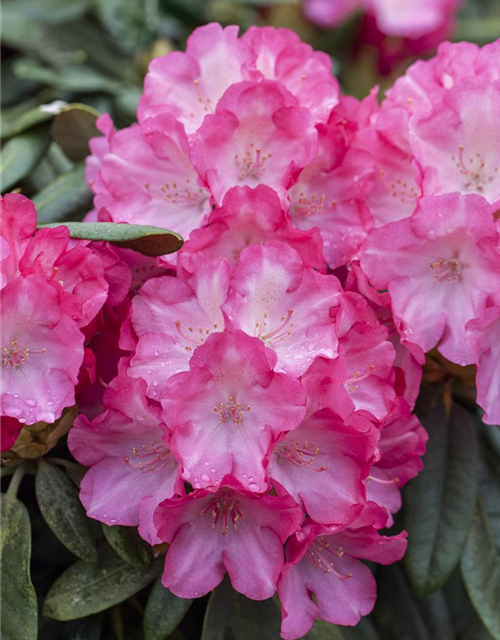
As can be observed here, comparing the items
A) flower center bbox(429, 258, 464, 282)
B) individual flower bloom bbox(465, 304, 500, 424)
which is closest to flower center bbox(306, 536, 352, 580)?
individual flower bloom bbox(465, 304, 500, 424)

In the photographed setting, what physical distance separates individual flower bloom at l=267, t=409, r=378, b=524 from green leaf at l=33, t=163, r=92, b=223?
0.49 meters

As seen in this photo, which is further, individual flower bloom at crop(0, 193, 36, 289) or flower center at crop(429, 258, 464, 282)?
flower center at crop(429, 258, 464, 282)

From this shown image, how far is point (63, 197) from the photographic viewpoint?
46.6 inches

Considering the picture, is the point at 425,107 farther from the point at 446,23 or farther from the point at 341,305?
the point at 446,23

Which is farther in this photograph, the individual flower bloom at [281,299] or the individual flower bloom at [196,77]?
the individual flower bloom at [196,77]

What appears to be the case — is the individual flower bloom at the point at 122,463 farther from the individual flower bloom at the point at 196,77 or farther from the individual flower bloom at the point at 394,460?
the individual flower bloom at the point at 196,77

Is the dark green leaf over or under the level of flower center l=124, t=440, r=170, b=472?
over

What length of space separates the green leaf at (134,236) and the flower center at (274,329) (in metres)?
0.12

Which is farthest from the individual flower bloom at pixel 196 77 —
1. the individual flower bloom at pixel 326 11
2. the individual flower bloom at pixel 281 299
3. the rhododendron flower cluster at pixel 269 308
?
the individual flower bloom at pixel 326 11

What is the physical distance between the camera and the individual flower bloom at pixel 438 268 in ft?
3.01

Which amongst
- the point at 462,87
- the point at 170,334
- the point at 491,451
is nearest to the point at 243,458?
the point at 170,334

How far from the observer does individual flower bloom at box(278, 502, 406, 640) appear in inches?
34.7

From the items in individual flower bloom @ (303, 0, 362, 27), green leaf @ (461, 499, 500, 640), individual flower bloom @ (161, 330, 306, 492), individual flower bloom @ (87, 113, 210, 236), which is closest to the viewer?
individual flower bloom @ (161, 330, 306, 492)

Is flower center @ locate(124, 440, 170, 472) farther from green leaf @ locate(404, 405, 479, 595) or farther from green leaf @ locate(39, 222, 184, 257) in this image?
green leaf @ locate(404, 405, 479, 595)
